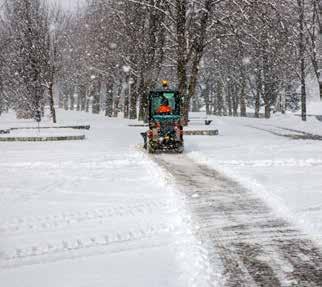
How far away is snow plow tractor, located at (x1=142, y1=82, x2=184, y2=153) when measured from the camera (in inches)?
769

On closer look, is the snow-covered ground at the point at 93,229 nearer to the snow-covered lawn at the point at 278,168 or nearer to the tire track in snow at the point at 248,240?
the tire track in snow at the point at 248,240

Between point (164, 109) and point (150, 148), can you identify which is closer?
point (150, 148)

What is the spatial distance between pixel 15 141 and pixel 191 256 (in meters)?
19.0

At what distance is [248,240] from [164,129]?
12.0 m

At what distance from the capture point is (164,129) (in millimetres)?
19766

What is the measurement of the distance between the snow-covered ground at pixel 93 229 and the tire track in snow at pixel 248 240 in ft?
1.17

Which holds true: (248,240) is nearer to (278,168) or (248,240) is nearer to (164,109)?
(278,168)

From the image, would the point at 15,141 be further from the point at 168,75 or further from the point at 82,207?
the point at 168,75

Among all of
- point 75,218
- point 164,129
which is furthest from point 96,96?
point 75,218

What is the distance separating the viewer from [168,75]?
55.7m

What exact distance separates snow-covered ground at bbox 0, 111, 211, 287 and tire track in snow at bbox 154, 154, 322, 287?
0.36 meters

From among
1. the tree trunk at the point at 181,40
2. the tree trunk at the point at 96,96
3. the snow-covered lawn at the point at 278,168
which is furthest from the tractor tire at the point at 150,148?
the tree trunk at the point at 96,96

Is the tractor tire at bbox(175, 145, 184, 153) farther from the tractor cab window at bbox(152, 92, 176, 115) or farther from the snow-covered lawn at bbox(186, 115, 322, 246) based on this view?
the tractor cab window at bbox(152, 92, 176, 115)

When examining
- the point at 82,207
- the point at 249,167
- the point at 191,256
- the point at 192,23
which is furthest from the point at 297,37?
the point at 191,256
